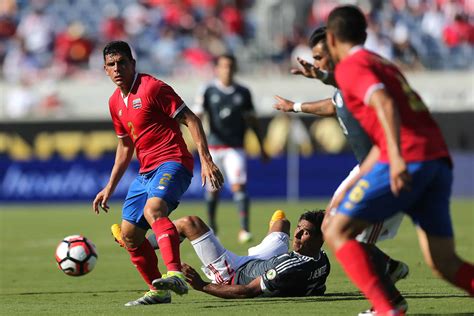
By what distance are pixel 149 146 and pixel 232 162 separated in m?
7.35

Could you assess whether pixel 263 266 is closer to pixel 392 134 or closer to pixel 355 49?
pixel 355 49

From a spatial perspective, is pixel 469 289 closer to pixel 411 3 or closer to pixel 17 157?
pixel 17 157

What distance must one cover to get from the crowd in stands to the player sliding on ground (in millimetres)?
17939

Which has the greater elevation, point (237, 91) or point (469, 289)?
point (237, 91)

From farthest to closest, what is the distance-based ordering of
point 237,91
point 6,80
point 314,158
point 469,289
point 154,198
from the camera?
point 6,80 < point 314,158 < point 237,91 < point 154,198 < point 469,289

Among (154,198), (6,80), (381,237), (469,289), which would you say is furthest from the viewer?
(6,80)

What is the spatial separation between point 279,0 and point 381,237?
2221 centimetres

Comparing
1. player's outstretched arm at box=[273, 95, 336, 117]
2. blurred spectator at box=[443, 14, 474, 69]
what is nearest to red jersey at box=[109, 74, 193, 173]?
player's outstretched arm at box=[273, 95, 336, 117]

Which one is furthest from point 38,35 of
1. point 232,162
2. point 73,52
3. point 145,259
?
point 145,259

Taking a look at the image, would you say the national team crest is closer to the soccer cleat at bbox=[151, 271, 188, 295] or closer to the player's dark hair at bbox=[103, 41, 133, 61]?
the player's dark hair at bbox=[103, 41, 133, 61]

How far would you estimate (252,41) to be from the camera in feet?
94.1

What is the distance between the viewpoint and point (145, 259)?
9.39 m

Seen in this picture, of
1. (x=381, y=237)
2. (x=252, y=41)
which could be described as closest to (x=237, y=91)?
(x=381, y=237)

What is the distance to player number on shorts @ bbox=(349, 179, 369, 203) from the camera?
6684mm
